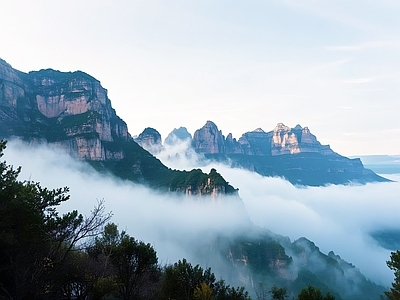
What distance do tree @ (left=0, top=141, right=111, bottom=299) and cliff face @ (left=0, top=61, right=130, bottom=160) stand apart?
129496mm

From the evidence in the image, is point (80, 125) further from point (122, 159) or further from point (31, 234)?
point (31, 234)

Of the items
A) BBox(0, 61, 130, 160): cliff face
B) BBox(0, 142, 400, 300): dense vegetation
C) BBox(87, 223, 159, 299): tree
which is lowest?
BBox(87, 223, 159, 299): tree

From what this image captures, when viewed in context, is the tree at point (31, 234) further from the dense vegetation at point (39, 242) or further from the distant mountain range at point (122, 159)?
the distant mountain range at point (122, 159)

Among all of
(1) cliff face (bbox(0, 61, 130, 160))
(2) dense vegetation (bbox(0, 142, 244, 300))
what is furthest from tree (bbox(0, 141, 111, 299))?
(1) cliff face (bbox(0, 61, 130, 160))

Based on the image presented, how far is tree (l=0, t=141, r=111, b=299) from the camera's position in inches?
658

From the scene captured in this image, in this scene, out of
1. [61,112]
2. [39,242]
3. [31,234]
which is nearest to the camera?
[31,234]

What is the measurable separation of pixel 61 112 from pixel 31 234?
508ft

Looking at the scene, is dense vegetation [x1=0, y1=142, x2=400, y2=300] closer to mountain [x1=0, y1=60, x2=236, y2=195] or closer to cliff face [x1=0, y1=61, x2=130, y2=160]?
mountain [x1=0, y1=60, x2=236, y2=195]

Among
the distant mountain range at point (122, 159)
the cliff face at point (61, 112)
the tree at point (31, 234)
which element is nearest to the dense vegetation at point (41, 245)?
the tree at point (31, 234)

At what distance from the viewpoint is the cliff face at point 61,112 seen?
→ 461 feet

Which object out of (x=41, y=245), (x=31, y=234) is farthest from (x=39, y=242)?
(x=31, y=234)

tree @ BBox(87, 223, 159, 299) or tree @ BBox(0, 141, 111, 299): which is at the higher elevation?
tree @ BBox(0, 141, 111, 299)

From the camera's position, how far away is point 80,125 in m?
144

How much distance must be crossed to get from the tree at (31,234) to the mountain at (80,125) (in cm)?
11605
